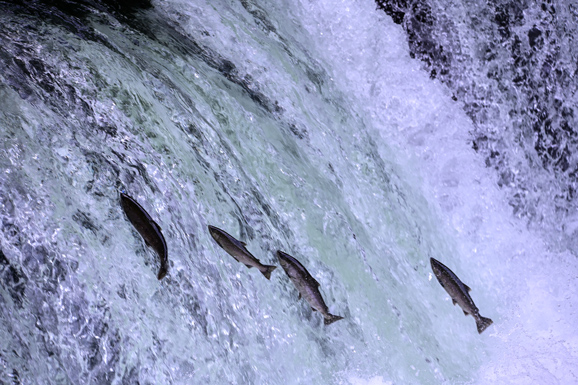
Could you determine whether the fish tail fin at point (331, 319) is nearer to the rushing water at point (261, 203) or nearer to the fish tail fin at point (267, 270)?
the rushing water at point (261, 203)

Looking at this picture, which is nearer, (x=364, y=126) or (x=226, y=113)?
(x=226, y=113)

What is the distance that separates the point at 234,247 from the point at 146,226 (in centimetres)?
31

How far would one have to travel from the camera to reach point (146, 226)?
1.89 m

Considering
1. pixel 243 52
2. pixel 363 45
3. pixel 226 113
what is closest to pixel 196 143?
pixel 226 113

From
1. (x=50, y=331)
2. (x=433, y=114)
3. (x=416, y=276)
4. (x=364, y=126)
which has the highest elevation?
(x=433, y=114)

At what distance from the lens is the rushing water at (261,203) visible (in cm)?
191

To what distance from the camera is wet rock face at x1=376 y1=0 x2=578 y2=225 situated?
3.41 m

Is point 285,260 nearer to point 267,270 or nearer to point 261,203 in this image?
point 267,270

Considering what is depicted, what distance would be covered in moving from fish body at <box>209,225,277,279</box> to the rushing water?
0.39 ft

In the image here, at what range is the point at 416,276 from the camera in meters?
2.96

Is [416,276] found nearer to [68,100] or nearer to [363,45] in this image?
[363,45]

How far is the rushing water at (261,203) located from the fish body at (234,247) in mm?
118

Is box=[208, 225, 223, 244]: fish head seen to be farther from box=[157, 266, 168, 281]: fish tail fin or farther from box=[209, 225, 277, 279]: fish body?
box=[157, 266, 168, 281]: fish tail fin

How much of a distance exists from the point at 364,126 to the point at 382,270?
87cm
